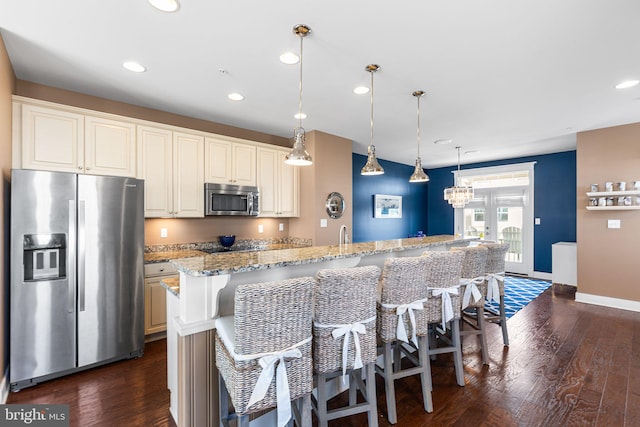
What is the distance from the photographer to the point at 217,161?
387 centimetres

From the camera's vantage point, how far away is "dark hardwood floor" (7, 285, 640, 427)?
6.52 ft

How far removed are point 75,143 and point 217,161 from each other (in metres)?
1.45

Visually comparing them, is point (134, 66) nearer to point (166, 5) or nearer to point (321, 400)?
point (166, 5)

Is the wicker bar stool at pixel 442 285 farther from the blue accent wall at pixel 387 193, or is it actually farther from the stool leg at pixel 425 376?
the blue accent wall at pixel 387 193

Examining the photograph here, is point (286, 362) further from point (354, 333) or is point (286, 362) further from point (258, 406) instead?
point (354, 333)

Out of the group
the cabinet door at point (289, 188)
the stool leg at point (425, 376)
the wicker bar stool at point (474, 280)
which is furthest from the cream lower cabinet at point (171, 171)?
the wicker bar stool at point (474, 280)

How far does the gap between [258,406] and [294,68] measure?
253cm

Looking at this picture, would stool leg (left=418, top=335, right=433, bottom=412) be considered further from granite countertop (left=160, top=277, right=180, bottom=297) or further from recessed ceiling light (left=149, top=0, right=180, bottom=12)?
recessed ceiling light (left=149, top=0, right=180, bottom=12)

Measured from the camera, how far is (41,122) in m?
2.68

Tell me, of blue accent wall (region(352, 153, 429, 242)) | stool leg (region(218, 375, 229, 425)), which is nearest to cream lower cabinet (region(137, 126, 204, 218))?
stool leg (region(218, 375, 229, 425))

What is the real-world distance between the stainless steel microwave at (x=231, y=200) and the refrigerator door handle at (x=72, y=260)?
55.6 inches

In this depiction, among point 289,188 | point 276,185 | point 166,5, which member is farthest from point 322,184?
point 166,5

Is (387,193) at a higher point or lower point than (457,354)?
higher

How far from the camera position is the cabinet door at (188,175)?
354 centimetres
